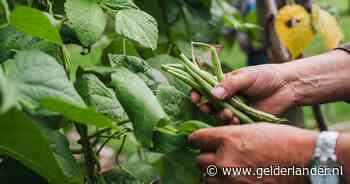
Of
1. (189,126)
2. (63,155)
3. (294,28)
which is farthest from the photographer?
(294,28)

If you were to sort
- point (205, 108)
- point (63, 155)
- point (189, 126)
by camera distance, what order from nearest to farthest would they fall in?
point (63, 155) → point (189, 126) → point (205, 108)

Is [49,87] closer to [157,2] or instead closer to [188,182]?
[188,182]

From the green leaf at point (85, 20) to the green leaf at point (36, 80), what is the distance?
154mm

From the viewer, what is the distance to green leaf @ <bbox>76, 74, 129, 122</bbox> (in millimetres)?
1027

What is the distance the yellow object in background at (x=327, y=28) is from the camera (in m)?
1.83

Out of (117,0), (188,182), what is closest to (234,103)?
(188,182)

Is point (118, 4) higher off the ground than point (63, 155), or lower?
higher

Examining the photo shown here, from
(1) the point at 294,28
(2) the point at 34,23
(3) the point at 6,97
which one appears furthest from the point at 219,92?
(1) the point at 294,28

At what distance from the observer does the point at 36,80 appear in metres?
0.84

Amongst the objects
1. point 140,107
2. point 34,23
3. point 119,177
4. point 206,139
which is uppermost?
point 34,23

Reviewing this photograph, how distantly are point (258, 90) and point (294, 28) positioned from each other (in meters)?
0.54

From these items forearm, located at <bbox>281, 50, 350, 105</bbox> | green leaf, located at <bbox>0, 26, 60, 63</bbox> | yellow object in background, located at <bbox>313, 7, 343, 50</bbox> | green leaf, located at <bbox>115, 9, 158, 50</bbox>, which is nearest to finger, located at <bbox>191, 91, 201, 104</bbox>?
green leaf, located at <bbox>115, 9, 158, 50</bbox>

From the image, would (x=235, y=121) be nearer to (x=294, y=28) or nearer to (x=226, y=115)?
(x=226, y=115)

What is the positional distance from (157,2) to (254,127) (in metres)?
0.57
